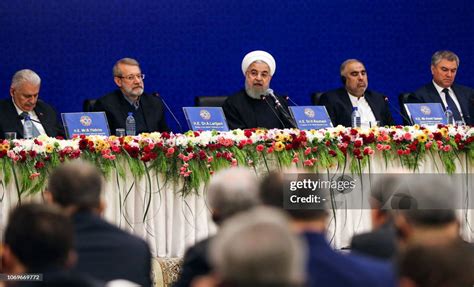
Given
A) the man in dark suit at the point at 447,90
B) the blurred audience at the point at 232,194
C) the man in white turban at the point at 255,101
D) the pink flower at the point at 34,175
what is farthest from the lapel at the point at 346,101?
the blurred audience at the point at 232,194

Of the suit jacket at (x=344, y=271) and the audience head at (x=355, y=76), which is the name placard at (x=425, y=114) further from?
the suit jacket at (x=344, y=271)

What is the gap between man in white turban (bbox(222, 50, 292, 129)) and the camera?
7441mm

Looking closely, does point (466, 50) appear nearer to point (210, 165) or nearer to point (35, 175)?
point (210, 165)

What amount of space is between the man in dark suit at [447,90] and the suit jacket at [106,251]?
17.2ft

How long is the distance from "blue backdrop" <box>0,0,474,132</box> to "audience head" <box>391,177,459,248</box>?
6.15 meters

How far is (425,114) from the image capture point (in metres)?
7.02

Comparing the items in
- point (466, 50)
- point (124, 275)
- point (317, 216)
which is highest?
point (466, 50)

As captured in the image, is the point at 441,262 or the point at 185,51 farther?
the point at 185,51

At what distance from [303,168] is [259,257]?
13.7ft

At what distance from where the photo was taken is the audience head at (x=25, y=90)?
271 inches

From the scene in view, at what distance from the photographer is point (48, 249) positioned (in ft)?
7.43

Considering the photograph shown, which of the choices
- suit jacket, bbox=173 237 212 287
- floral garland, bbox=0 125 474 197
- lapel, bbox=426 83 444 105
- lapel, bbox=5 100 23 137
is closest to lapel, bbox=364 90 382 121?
lapel, bbox=426 83 444 105

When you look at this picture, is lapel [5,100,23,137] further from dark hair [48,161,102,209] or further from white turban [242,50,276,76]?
dark hair [48,161,102,209]

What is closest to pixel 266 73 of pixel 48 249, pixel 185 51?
pixel 185 51
